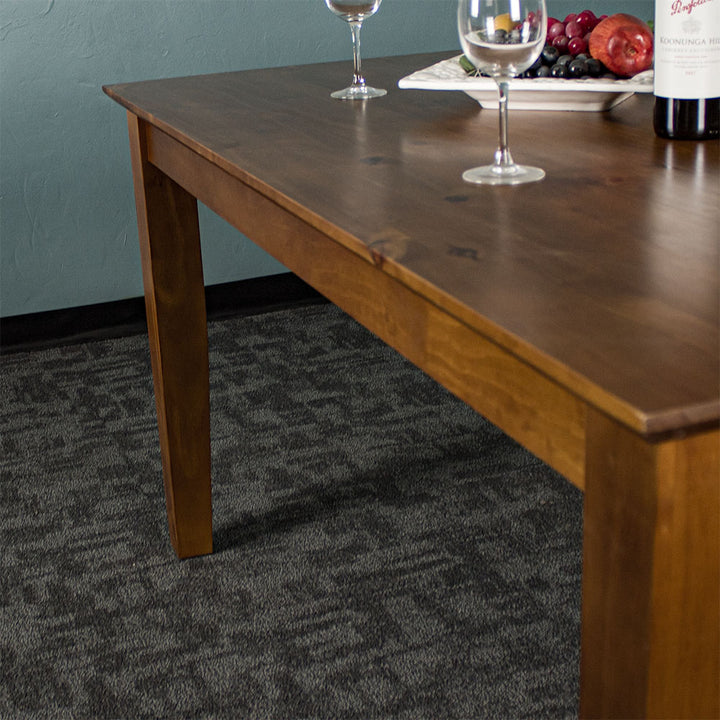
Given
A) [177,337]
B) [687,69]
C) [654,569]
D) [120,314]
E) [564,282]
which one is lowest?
[120,314]

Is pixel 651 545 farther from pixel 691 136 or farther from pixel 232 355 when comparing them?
pixel 232 355

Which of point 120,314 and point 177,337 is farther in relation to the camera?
point 120,314

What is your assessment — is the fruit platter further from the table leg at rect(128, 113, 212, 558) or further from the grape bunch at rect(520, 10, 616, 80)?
the table leg at rect(128, 113, 212, 558)

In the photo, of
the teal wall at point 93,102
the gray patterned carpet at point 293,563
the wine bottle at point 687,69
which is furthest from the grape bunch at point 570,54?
the teal wall at point 93,102

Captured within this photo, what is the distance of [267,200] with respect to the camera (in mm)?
1043

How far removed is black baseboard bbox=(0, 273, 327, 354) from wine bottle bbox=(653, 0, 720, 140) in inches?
73.2

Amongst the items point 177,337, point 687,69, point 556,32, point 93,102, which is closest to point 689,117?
point 687,69

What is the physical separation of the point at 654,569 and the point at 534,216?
39 cm

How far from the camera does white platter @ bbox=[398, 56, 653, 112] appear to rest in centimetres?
123

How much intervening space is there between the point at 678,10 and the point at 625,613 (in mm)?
667

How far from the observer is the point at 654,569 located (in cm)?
52

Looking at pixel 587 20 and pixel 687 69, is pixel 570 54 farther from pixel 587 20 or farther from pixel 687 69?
pixel 687 69

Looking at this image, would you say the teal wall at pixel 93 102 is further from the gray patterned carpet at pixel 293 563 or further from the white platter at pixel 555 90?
the white platter at pixel 555 90

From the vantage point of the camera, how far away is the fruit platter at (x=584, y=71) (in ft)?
4.11
